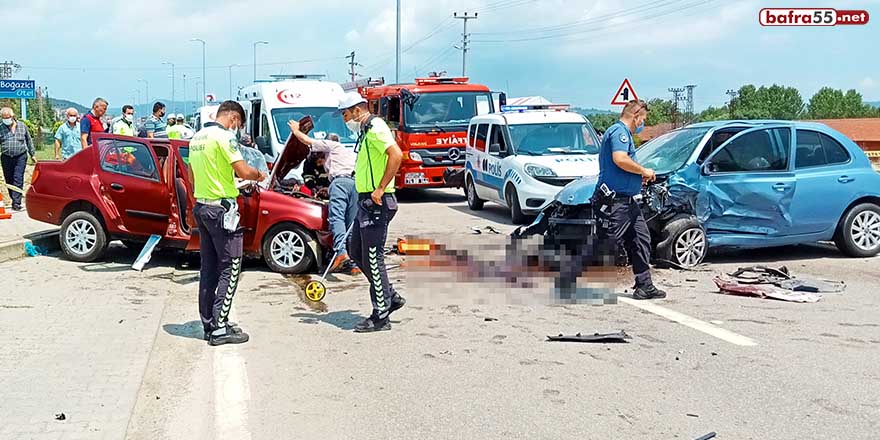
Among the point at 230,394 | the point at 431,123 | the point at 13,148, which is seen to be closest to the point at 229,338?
the point at 230,394

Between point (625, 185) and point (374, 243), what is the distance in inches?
106

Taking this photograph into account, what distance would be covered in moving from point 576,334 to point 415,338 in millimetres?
1336

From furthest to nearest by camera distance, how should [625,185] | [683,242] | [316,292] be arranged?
[683,242] < [625,185] < [316,292]

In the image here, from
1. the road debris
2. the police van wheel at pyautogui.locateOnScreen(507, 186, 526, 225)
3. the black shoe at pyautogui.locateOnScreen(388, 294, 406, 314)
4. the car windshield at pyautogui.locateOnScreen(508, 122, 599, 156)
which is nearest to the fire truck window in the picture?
the car windshield at pyautogui.locateOnScreen(508, 122, 599, 156)

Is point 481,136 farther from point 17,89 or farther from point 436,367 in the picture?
point 17,89

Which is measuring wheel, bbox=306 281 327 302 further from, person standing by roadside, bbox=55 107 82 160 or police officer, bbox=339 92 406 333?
person standing by roadside, bbox=55 107 82 160

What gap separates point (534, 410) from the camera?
540 cm

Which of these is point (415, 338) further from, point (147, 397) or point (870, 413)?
point (870, 413)

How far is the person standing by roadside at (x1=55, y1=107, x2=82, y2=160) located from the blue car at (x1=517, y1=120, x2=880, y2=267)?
978 cm

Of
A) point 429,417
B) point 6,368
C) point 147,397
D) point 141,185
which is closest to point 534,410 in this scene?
point 429,417

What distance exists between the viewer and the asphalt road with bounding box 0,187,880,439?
17.0 ft

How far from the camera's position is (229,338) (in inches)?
280

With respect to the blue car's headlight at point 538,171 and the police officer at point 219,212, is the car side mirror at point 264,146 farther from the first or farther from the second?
the police officer at point 219,212

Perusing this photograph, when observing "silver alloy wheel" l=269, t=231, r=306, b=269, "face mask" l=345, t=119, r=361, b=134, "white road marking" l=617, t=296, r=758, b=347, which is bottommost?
"white road marking" l=617, t=296, r=758, b=347
